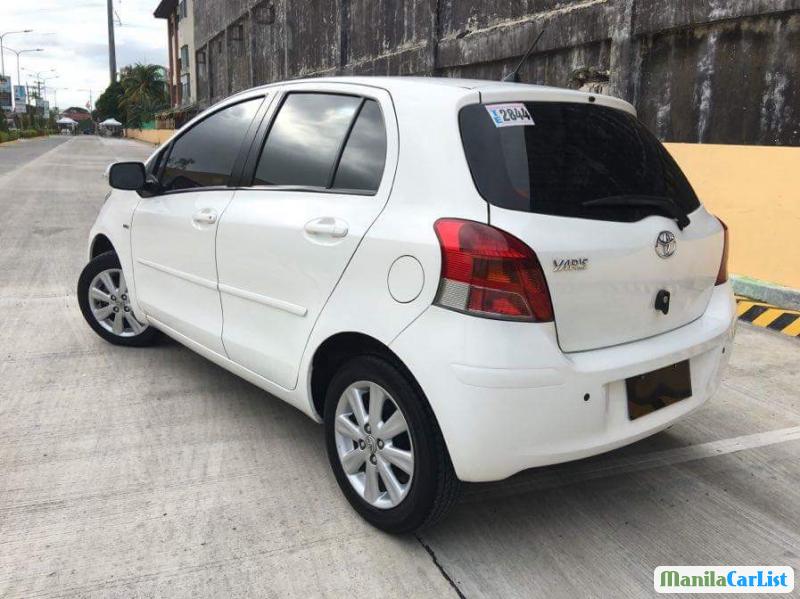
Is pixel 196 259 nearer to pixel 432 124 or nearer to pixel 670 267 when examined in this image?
pixel 432 124

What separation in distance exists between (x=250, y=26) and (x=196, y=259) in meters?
24.8

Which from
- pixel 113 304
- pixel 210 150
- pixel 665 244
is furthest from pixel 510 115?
pixel 113 304

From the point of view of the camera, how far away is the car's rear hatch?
2.31 metres

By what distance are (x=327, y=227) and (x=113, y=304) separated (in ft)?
8.41

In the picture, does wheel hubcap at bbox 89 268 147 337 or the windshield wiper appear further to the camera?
wheel hubcap at bbox 89 268 147 337

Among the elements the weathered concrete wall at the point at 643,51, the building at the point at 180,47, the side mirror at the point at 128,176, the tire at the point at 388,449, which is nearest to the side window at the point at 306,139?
the tire at the point at 388,449

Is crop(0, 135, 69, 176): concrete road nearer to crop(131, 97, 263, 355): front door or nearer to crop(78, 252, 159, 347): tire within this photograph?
crop(78, 252, 159, 347): tire

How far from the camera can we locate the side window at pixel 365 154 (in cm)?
264

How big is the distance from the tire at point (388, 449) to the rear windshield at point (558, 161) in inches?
29.1

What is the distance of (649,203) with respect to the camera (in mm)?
2600

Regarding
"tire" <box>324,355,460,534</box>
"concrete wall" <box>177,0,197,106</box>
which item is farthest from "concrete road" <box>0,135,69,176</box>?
"tire" <box>324,355,460,534</box>

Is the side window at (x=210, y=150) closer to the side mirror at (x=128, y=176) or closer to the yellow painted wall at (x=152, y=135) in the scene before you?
the side mirror at (x=128, y=176)

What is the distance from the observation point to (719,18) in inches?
269

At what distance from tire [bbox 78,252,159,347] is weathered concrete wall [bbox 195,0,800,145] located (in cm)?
577
